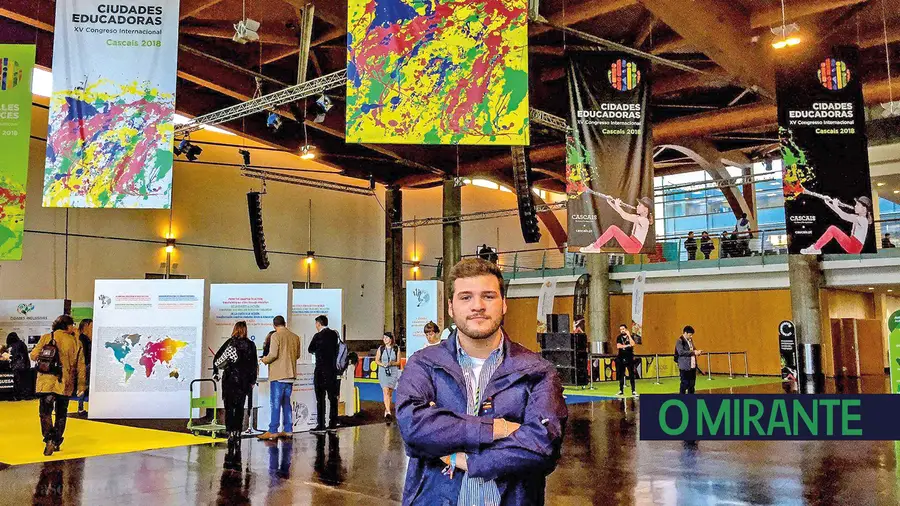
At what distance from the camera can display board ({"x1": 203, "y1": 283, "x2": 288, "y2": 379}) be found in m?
10.1

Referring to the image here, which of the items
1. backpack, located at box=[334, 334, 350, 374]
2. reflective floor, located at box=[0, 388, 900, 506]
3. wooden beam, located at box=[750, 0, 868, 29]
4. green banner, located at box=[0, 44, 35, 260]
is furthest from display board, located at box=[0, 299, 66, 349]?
wooden beam, located at box=[750, 0, 868, 29]

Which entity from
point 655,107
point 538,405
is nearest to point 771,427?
point 538,405

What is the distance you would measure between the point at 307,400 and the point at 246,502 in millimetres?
4306

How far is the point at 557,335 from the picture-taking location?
16562mm

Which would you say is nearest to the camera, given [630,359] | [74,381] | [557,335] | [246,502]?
[246,502]

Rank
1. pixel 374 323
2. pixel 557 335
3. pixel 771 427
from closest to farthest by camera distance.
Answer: pixel 771 427, pixel 557 335, pixel 374 323

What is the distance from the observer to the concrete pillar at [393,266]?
24.0 metres

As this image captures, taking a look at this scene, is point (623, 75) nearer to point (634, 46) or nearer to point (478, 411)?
point (634, 46)

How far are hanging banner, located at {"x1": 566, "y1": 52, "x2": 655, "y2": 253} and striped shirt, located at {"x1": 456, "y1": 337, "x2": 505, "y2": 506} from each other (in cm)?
747

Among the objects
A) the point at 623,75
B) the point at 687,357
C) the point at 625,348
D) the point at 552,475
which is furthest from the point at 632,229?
the point at 625,348

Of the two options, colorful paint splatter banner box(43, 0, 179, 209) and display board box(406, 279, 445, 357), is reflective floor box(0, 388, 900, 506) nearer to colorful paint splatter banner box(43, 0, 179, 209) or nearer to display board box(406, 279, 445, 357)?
colorful paint splatter banner box(43, 0, 179, 209)

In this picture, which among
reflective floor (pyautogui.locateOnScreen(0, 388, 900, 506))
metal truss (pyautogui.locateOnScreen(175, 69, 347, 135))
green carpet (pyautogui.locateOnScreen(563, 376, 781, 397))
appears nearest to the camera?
reflective floor (pyautogui.locateOnScreen(0, 388, 900, 506))

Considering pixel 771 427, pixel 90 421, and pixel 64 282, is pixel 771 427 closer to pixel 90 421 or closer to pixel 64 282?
pixel 90 421

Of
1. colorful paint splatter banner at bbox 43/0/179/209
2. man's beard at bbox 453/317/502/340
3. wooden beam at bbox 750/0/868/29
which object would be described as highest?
wooden beam at bbox 750/0/868/29
